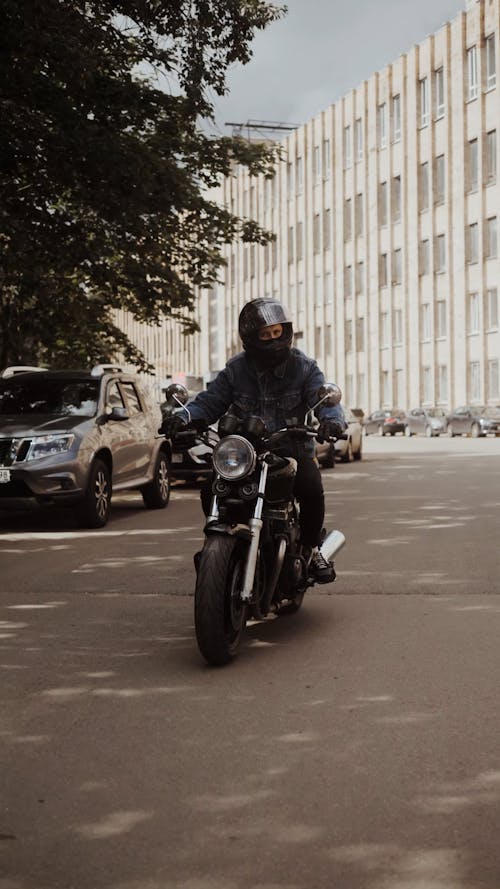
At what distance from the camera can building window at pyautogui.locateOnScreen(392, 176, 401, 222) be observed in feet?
212

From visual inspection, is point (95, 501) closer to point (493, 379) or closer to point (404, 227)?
point (493, 379)

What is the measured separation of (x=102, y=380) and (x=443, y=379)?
47852 millimetres

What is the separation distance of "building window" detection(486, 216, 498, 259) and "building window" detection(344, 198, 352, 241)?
14.7 meters

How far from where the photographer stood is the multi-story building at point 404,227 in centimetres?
5719

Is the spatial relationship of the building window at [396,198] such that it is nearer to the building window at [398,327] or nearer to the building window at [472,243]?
the building window at [398,327]

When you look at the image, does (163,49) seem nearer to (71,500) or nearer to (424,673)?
(71,500)

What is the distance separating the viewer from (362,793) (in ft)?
13.2

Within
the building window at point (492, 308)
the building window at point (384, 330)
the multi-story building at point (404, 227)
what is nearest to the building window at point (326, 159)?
the multi-story building at point (404, 227)

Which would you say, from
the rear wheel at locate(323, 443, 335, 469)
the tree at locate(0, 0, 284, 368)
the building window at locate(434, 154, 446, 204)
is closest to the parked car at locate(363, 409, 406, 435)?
the building window at locate(434, 154, 446, 204)

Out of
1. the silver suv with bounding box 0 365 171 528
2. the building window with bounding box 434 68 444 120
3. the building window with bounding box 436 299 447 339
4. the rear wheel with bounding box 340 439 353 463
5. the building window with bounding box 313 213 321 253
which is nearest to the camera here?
the silver suv with bounding box 0 365 171 528

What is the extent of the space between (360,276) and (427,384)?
9.71 metres

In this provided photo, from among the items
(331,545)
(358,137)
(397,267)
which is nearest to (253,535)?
(331,545)

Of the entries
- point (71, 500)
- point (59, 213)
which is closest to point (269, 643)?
point (71, 500)

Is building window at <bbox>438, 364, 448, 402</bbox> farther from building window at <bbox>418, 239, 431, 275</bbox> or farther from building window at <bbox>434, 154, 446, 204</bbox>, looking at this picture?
building window at <bbox>434, 154, 446, 204</bbox>
